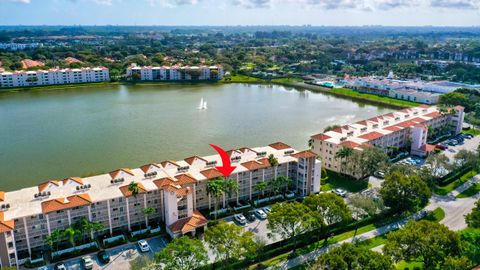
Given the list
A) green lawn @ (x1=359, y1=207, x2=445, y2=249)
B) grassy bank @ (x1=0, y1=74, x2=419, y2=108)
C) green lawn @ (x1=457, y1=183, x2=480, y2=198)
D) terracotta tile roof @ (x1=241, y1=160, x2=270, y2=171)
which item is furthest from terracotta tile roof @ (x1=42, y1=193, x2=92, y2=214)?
grassy bank @ (x1=0, y1=74, x2=419, y2=108)

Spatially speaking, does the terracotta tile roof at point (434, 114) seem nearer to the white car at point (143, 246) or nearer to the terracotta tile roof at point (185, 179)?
the terracotta tile roof at point (185, 179)

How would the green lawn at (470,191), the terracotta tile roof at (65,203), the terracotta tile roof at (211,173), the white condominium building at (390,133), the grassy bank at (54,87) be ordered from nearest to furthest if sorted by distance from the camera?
the terracotta tile roof at (65,203) < the terracotta tile roof at (211,173) < the green lawn at (470,191) < the white condominium building at (390,133) < the grassy bank at (54,87)

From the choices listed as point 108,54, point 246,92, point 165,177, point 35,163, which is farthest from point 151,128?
point 108,54

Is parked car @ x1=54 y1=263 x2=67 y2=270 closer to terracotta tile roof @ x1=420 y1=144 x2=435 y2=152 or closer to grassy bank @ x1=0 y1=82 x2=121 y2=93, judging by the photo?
terracotta tile roof @ x1=420 y1=144 x2=435 y2=152

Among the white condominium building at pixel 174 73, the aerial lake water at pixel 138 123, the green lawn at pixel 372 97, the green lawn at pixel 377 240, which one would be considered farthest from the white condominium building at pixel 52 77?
the green lawn at pixel 377 240

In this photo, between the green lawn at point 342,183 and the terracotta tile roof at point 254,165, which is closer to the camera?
the terracotta tile roof at point 254,165

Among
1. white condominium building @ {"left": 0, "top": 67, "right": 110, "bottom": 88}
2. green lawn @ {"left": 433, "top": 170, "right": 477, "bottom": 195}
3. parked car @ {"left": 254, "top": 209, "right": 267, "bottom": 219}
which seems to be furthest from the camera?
white condominium building @ {"left": 0, "top": 67, "right": 110, "bottom": 88}
